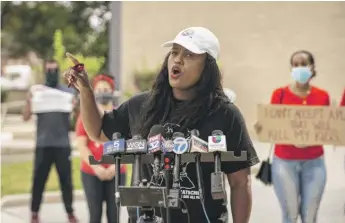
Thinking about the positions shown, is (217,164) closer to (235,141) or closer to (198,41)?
(235,141)

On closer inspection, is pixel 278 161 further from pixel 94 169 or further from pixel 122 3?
pixel 122 3

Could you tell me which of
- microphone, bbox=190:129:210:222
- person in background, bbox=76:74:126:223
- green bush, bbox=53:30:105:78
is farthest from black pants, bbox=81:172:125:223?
microphone, bbox=190:129:210:222

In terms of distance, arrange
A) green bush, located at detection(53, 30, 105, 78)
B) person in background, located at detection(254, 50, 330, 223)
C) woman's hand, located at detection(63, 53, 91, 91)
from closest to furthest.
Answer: woman's hand, located at detection(63, 53, 91, 91) → person in background, located at detection(254, 50, 330, 223) → green bush, located at detection(53, 30, 105, 78)

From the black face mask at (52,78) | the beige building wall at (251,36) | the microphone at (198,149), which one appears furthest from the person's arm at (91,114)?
the black face mask at (52,78)

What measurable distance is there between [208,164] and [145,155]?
266 mm

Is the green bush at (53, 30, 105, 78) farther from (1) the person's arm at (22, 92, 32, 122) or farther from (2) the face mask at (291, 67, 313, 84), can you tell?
(2) the face mask at (291, 67, 313, 84)

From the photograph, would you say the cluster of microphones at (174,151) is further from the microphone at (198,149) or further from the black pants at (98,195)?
the black pants at (98,195)

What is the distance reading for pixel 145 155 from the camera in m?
2.36

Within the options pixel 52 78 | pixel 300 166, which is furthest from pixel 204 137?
pixel 52 78

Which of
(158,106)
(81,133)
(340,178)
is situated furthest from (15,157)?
(158,106)

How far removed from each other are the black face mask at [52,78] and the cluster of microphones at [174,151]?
323 cm

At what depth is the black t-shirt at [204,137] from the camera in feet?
8.18

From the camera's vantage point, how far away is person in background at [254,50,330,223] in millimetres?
4543

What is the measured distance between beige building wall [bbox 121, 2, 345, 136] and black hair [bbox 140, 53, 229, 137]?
8.15ft
